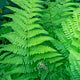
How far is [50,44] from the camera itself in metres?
1.60

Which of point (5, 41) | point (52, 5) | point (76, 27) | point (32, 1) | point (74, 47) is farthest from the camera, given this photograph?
point (5, 41)

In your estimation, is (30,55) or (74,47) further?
(30,55)

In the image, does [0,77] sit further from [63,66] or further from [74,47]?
[74,47]

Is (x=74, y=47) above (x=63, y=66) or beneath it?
above

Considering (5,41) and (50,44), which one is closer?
(50,44)

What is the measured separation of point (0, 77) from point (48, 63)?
1.67 ft

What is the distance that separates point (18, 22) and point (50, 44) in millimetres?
398

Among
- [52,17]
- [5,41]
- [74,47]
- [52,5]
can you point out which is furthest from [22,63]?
[5,41]

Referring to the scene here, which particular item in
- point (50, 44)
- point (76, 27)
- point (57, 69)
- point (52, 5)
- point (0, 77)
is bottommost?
point (0, 77)

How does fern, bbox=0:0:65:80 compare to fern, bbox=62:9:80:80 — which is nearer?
fern, bbox=62:9:80:80

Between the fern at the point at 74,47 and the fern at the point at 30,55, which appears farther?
the fern at the point at 30,55

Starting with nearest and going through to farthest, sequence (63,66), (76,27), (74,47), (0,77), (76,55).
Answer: (76,55) → (74,47) → (76,27) → (63,66) → (0,77)

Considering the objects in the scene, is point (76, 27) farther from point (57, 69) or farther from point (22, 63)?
point (22, 63)

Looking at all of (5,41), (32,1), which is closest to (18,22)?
(32,1)
